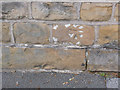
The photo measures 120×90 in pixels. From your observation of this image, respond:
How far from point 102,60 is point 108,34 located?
28 cm

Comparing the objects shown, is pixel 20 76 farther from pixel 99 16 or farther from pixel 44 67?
pixel 99 16

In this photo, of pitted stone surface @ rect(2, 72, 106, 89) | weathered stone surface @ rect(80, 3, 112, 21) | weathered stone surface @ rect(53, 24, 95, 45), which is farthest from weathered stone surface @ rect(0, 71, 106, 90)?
weathered stone surface @ rect(80, 3, 112, 21)

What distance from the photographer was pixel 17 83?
58.2 inches

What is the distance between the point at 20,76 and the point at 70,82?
1.75 feet

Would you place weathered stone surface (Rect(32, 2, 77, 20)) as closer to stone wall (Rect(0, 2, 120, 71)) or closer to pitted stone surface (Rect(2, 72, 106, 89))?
stone wall (Rect(0, 2, 120, 71))

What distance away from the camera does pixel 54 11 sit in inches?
53.1

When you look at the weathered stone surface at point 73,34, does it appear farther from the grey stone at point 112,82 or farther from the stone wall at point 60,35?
the grey stone at point 112,82

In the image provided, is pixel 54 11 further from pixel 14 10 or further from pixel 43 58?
pixel 43 58

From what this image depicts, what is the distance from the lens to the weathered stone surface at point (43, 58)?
58.6 inches

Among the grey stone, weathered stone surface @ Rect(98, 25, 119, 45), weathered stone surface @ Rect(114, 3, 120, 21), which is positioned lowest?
the grey stone

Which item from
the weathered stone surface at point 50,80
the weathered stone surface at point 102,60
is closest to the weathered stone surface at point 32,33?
the weathered stone surface at point 50,80

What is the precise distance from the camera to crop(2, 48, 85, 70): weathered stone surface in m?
1.49

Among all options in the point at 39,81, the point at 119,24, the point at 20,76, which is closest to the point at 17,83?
the point at 20,76

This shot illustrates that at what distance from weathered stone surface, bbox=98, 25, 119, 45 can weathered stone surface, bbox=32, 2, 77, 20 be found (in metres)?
0.30
